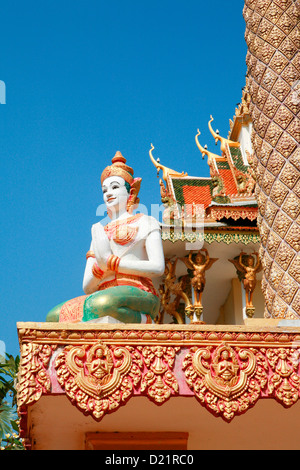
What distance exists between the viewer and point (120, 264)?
5.17 metres

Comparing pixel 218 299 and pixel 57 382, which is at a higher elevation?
pixel 218 299

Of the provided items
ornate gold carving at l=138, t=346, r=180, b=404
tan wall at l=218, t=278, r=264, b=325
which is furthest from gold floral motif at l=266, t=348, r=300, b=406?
tan wall at l=218, t=278, r=264, b=325

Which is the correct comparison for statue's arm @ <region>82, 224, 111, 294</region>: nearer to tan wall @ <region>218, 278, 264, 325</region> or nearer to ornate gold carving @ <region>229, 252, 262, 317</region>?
ornate gold carving @ <region>229, 252, 262, 317</region>

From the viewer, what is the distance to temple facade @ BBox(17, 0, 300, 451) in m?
4.02

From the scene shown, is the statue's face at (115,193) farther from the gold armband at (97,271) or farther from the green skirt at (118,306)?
the green skirt at (118,306)

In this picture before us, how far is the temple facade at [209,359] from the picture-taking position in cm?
402

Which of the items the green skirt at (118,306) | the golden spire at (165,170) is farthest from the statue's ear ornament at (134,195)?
the golden spire at (165,170)

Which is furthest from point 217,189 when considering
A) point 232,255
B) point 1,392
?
point 1,392

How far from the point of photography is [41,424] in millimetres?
4465

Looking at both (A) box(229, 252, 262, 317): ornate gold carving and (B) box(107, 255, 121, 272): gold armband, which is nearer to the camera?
(B) box(107, 255, 121, 272): gold armband

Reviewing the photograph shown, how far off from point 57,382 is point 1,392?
246 inches
